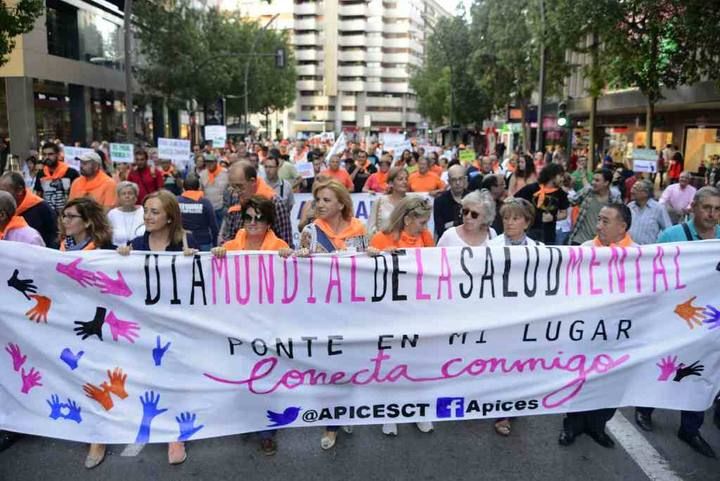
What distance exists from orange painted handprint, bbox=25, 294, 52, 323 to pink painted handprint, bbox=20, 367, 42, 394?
0.93 feet

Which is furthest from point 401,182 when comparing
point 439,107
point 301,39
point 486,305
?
point 301,39

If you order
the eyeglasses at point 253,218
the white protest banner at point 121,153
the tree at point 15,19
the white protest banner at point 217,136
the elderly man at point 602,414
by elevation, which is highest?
the tree at point 15,19

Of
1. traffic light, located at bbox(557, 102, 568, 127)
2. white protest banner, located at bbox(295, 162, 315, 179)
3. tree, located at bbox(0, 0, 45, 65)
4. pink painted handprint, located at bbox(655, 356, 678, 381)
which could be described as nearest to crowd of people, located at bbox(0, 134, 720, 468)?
pink painted handprint, located at bbox(655, 356, 678, 381)

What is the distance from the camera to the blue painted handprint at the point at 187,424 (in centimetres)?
392

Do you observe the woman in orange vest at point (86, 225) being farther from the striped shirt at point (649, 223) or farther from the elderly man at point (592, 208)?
the striped shirt at point (649, 223)

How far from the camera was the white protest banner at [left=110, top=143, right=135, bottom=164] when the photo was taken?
13102 millimetres

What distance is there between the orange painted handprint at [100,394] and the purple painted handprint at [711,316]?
3479 millimetres

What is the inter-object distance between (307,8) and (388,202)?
10795 cm

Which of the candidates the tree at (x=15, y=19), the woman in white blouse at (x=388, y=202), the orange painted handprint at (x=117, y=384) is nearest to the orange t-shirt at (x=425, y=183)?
the woman in white blouse at (x=388, y=202)

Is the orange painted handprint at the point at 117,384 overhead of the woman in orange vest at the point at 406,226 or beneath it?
beneath

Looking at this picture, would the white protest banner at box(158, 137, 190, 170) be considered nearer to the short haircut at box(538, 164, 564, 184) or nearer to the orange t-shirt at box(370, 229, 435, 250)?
the short haircut at box(538, 164, 564, 184)

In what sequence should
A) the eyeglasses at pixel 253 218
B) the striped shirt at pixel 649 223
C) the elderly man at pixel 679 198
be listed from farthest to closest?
the elderly man at pixel 679 198, the striped shirt at pixel 649 223, the eyeglasses at pixel 253 218

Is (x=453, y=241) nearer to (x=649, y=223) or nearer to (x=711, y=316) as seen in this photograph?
(x=711, y=316)

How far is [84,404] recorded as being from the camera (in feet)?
12.8
